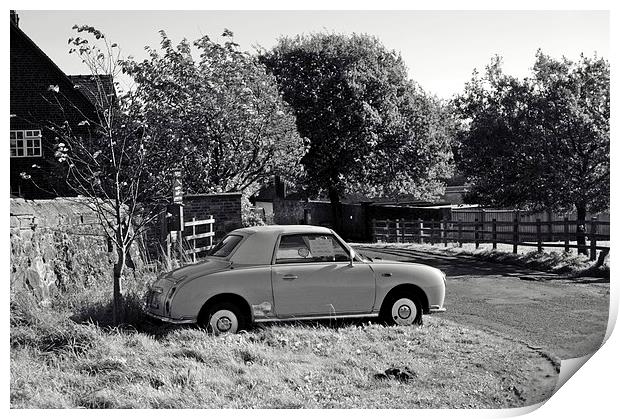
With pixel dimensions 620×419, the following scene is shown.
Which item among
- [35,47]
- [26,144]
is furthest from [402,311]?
[35,47]

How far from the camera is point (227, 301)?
8.44 meters

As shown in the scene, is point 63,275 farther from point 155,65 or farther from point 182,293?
point 155,65

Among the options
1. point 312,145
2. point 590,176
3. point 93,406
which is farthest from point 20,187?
Answer: point 590,176

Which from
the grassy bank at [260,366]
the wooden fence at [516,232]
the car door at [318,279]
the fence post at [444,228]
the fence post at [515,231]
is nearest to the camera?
the grassy bank at [260,366]

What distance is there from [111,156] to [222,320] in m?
2.04

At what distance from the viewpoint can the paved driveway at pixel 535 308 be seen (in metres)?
8.30

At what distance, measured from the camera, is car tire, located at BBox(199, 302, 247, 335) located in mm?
8305

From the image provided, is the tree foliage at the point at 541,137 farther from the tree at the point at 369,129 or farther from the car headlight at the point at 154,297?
the car headlight at the point at 154,297

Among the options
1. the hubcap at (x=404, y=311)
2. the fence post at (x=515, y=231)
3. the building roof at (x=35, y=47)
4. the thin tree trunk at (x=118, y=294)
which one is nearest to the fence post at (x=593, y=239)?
the fence post at (x=515, y=231)

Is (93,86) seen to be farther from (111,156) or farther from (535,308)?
(535,308)

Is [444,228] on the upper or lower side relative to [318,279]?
upper

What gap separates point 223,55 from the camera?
1127 cm

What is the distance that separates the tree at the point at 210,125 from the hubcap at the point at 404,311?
6.02 feet

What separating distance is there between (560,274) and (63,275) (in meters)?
5.73
